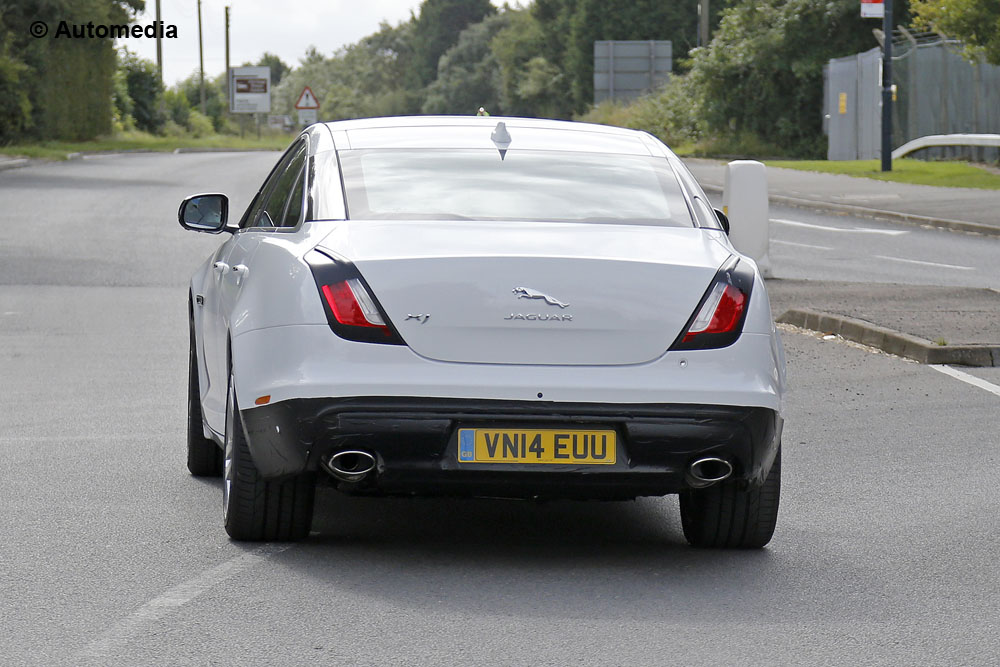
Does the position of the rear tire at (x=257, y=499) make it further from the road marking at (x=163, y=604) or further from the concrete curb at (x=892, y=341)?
the concrete curb at (x=892, y=341)

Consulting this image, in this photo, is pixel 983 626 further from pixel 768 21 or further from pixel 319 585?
pixel 768 21

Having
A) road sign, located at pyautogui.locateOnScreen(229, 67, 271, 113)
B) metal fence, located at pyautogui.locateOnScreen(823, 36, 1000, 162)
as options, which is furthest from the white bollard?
road sign, located at pyautogui.locateOnScreen(229, 67, 271, 113)

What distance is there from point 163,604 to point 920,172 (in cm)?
2946

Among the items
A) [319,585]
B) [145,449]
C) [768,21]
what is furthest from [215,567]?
[768,21]

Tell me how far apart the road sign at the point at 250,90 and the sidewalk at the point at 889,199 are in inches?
2242

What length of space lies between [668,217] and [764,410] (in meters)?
0.86

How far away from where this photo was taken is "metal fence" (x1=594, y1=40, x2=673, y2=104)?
5522 cm

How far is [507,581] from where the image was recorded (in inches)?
206

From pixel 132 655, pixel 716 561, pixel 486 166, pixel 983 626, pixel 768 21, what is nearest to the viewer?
pixel 132 655

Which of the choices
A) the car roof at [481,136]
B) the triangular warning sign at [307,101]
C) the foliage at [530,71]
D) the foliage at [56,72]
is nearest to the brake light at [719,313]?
the car roof at [481,136]

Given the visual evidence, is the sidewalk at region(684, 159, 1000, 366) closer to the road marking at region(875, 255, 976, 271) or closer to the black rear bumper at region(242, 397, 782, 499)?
the road marking at region(875, 255, 976, 271)

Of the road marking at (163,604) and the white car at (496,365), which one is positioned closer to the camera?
the road marking at (163,604)

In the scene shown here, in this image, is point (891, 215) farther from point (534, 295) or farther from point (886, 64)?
point (534, 295)

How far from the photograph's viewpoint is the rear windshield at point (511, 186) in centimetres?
570
